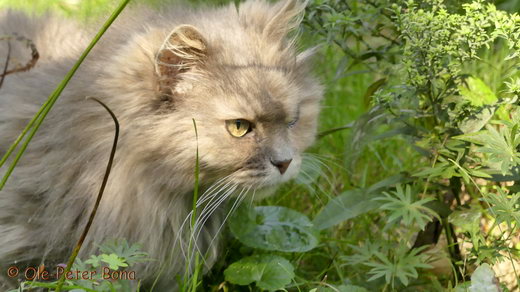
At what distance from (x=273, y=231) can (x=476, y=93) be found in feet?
2.89

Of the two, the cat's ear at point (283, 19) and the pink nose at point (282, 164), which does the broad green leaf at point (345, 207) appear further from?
the cat's ear at point (283, 19)

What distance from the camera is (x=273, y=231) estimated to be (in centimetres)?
263

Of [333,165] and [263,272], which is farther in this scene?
[333,165]

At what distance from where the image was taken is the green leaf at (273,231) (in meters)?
2.57

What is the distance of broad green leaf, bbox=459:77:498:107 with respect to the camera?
2281mm

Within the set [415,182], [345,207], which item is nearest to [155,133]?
[345,207]

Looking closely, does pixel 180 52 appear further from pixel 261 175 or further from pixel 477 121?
pixel 477 121

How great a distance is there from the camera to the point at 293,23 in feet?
8.41

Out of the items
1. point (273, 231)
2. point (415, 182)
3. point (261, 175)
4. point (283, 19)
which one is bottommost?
Answer: point (273, 231)

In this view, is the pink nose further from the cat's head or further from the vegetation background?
the vegetation background

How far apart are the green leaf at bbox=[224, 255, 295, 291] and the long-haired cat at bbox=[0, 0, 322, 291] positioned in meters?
0.21

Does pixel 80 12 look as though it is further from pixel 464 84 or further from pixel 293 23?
pixel 464 84

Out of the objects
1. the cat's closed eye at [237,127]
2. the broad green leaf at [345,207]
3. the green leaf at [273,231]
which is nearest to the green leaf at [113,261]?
the cat's closed eye at [237,127]

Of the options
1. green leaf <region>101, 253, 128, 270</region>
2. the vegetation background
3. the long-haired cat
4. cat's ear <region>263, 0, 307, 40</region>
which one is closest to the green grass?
the vegetation background
